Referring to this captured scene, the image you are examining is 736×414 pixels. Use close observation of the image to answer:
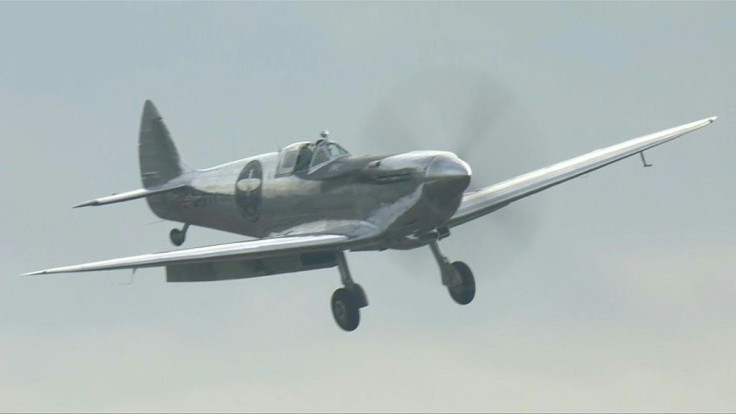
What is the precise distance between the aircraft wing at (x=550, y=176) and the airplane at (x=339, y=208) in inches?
1.0

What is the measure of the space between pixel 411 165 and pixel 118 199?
12661mm

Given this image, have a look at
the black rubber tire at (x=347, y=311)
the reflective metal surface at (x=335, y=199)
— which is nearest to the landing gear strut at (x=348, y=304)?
the black rubber tire at (x=347, y=311)

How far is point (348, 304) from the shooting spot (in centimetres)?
3238

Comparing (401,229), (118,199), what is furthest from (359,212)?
(118,199)

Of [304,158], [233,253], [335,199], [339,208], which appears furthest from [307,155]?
[233,253]

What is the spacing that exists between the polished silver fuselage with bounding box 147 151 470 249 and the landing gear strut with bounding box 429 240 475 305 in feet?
3.67

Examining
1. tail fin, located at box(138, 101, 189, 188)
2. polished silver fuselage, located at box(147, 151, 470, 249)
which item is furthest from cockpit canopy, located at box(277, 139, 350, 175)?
tail fin, located at box(138, 101, 189, 188)

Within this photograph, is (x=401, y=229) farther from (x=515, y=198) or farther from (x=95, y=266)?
(x=95, y=266)

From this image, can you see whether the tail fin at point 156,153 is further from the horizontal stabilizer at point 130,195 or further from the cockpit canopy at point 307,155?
the cockpit canopy at point 307,155

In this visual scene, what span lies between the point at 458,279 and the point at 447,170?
3277mm

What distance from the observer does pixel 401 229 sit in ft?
105

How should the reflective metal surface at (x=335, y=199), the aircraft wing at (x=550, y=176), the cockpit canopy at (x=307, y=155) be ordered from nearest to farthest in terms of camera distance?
the reflective metal surface at (x=335, y=199)
the aircraft wing at (x=550, y=176)
the cockpit canopy at (x=307, y=155)

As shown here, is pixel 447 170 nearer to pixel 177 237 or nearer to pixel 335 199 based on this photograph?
pixel 335 199

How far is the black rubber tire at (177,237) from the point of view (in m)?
41.7
